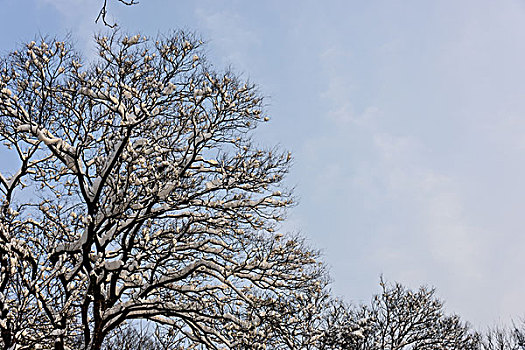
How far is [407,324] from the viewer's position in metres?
24.0

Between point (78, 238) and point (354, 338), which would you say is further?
point (354, 338)

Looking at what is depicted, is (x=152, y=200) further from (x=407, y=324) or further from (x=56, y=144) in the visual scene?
(x=407, y=324)

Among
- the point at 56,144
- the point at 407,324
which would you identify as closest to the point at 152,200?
the point at 56,144

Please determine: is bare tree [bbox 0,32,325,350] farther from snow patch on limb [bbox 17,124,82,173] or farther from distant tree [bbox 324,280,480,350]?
distant tree [bbox 324,280,480,350]

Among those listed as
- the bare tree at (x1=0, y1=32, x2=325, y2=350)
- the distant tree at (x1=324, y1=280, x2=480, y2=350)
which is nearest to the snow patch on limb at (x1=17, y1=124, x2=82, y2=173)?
the bare tree at (x1=0, y1=32, x2=325, y2=350)

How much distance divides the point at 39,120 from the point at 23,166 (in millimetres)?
1634

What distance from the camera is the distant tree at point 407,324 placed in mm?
22688

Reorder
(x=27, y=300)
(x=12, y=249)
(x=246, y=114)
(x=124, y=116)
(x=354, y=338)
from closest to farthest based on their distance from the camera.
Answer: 1. (x=27, y=300)
2. (x=12, y=249)
3. (x=124, y=116)
4. (x=246, y=114)
5. (x=354, y=338)

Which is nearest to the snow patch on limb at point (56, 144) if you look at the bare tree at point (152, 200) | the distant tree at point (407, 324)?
the bare tree at point (152, 200)

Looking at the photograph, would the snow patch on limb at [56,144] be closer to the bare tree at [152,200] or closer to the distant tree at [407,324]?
the bare tree at [152,200]

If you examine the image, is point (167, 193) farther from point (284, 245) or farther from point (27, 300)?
point (27, 300)

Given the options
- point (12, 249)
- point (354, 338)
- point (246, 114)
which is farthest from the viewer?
point (354, 338)

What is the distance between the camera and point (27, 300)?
750 cm

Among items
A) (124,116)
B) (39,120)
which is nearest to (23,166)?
(39,120)
